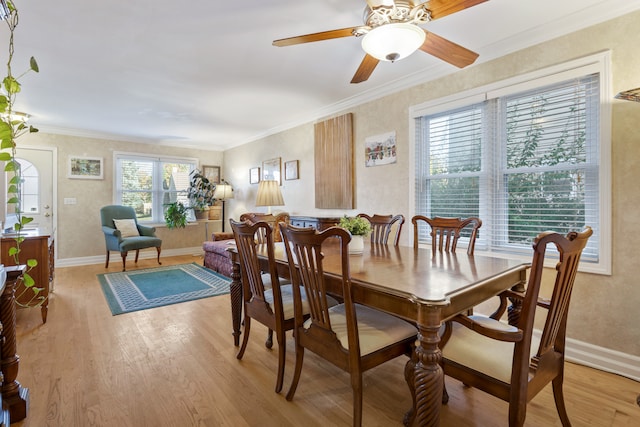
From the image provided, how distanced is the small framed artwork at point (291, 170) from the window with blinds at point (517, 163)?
2180 mm

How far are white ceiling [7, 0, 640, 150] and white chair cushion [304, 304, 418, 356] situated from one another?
201 cm

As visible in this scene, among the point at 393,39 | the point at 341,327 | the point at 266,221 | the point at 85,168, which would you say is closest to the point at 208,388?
the point at 341,327

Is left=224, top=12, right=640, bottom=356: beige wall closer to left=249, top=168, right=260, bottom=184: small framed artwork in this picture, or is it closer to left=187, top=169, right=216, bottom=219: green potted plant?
left=249, top=168, right=260, bottom=184: small framed artwork

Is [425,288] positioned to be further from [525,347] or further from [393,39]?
[393,39]

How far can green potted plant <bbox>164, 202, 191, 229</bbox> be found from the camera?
6.11m

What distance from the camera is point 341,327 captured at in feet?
5.28

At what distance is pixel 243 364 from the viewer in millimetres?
2188

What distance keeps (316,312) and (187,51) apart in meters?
2.50

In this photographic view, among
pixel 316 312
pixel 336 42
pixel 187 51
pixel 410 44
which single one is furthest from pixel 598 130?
pixel 187 51

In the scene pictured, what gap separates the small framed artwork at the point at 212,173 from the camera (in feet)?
22.6

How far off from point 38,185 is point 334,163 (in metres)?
4.92

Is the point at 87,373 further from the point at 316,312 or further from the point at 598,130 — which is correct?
the point at 598,130

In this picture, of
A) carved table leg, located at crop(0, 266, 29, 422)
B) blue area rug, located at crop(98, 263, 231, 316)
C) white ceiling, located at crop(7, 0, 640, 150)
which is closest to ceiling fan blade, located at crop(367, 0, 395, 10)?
white ceiling, located at crop(7, 0, 640, 150)

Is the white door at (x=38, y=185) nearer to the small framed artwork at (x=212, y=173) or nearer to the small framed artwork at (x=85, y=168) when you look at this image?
the small framed artwork at (x=85, y=168)
